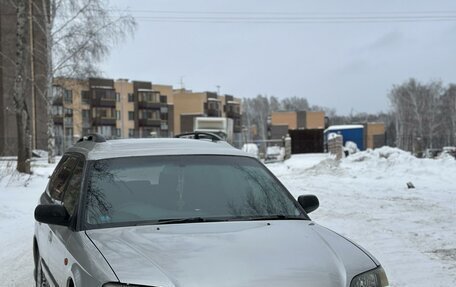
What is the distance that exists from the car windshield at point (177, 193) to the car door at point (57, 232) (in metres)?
0.39

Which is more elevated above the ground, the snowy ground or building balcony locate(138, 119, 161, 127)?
building balcony locate(138, 119, 161, 127)

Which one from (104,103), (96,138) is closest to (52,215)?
(96,138)

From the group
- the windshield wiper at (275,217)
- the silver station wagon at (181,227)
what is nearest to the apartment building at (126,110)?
the silver station wagon at (181,227)

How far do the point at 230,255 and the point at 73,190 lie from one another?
1.82m

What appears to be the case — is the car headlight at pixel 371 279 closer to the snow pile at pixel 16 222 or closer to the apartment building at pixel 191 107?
the snow pile at pixel 16 222

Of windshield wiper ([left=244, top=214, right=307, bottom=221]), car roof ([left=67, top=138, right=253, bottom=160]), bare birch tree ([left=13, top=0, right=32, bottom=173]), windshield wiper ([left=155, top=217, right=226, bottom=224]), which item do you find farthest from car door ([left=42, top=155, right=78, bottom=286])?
bare birch tree ([left=13, top=0, right=32, bottom=173])

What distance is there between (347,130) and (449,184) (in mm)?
28896

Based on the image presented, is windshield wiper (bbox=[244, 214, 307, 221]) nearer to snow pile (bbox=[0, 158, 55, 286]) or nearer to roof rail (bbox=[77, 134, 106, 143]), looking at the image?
roof rail (bbox=[77, 134, 106, 143])

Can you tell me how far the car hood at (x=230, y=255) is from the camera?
2.71 meters

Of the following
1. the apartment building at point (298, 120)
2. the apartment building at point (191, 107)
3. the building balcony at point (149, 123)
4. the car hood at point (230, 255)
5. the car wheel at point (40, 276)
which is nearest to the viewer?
the car hood at point (230, 255)

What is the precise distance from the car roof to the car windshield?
8 centimetres

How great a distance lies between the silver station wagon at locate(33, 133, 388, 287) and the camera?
2.80 meters

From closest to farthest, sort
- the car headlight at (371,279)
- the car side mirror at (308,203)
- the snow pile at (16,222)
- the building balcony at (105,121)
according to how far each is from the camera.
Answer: the car headlight at (371,279), the car side mirror at (308,203), the snow pile at (16,222), the building balcony at (105,121)

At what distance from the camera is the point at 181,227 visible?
3.45m
